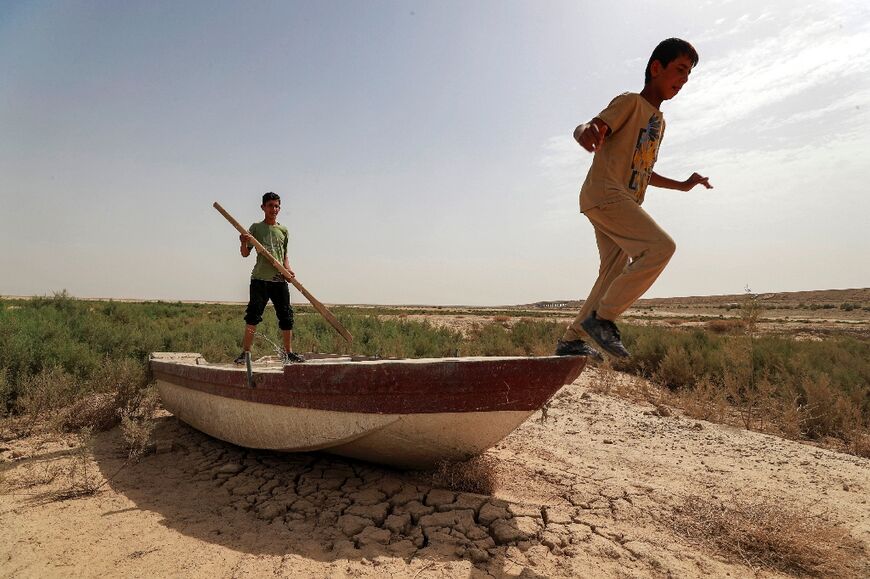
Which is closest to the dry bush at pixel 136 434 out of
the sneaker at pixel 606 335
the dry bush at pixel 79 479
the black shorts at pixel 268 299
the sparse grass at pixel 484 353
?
the dry bush at pixel 79 479

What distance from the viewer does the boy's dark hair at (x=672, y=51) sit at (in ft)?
9.25

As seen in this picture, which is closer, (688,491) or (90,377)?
(688,491)

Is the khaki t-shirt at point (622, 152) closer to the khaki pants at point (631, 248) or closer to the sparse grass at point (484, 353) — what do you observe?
the khaki pants at point (631, 248)

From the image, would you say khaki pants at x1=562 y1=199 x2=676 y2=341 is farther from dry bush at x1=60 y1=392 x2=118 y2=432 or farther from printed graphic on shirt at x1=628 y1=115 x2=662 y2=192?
dry bush at x1=60 y1=392 x2=118 y2=432

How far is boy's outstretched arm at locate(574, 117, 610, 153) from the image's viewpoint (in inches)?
106

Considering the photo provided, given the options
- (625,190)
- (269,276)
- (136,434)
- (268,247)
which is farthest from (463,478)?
(268,247)

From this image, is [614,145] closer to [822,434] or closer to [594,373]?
[822,434]

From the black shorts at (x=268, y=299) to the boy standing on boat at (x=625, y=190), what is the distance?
3.39 m

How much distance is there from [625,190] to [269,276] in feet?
12.5

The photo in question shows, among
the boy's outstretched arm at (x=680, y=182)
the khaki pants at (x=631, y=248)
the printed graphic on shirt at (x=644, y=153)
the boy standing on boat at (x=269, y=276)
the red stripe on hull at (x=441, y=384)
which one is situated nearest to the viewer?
the khaki pants at (x=631, y=248)

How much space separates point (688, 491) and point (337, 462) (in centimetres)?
262

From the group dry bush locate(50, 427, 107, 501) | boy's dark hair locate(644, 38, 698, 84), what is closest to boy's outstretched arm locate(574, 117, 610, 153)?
boy's dark hair locate(644, 38, 698, 84)

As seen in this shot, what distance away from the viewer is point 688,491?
3.64m

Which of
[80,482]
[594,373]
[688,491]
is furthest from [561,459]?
[594,373]
